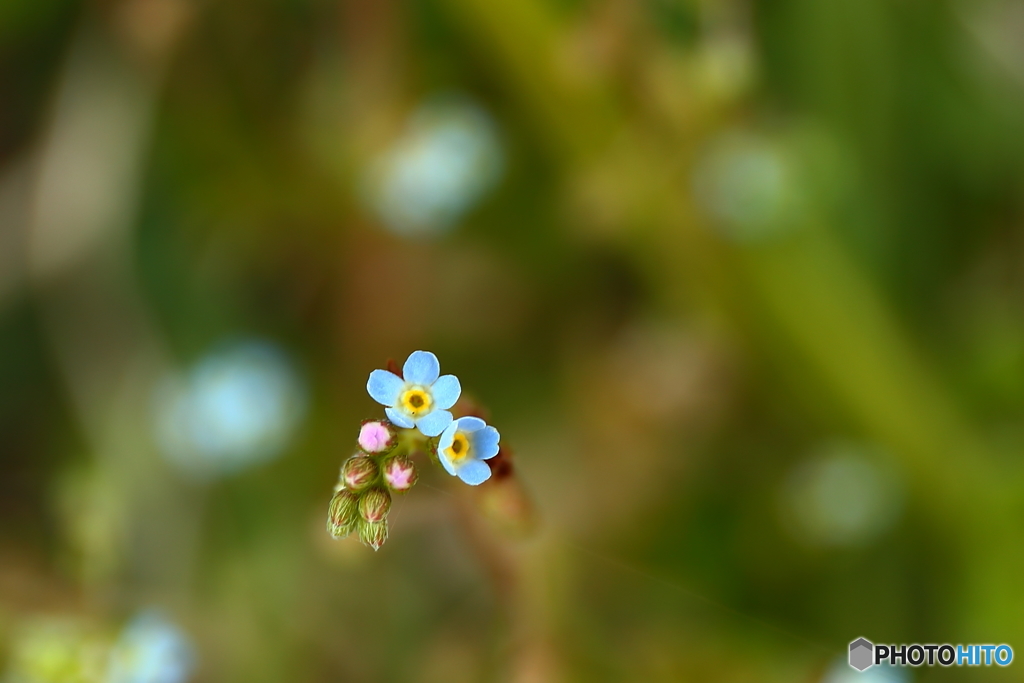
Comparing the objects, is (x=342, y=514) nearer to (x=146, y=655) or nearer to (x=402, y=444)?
(x=402, y=444)

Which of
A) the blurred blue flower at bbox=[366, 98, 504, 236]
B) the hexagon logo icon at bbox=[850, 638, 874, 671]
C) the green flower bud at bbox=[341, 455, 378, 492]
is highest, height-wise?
the blurred blue flower at bbox=[366, 98, 504, 236]

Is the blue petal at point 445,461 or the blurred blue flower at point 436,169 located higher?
the blurred blue flower at point 436,169

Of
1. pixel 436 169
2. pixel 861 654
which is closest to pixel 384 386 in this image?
pixel 861 654

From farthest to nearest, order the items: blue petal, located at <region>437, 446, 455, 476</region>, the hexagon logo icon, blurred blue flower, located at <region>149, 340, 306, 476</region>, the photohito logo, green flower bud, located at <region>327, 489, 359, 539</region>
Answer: blurred blue flower, located at <region>149, 340, 306, 476</region> < the photohito logo < the hexagon logo icon < green flower bud, located at <region>327, 489, 359, 539</region> < blue petal, located at <region>437, 446, 455, 476</region>

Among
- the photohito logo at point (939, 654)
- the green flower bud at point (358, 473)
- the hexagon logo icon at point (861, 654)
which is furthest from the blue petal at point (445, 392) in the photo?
the photohito logo at point (939, 654)

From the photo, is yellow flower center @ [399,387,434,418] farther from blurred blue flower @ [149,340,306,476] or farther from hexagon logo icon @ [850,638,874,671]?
blurred blue flower @ [149,340,306,476]

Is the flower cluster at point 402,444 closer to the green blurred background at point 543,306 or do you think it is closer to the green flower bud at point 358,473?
the green flower bud at point 358,473

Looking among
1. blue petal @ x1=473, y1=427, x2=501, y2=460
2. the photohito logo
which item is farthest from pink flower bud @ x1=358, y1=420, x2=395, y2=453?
the photohito logo
